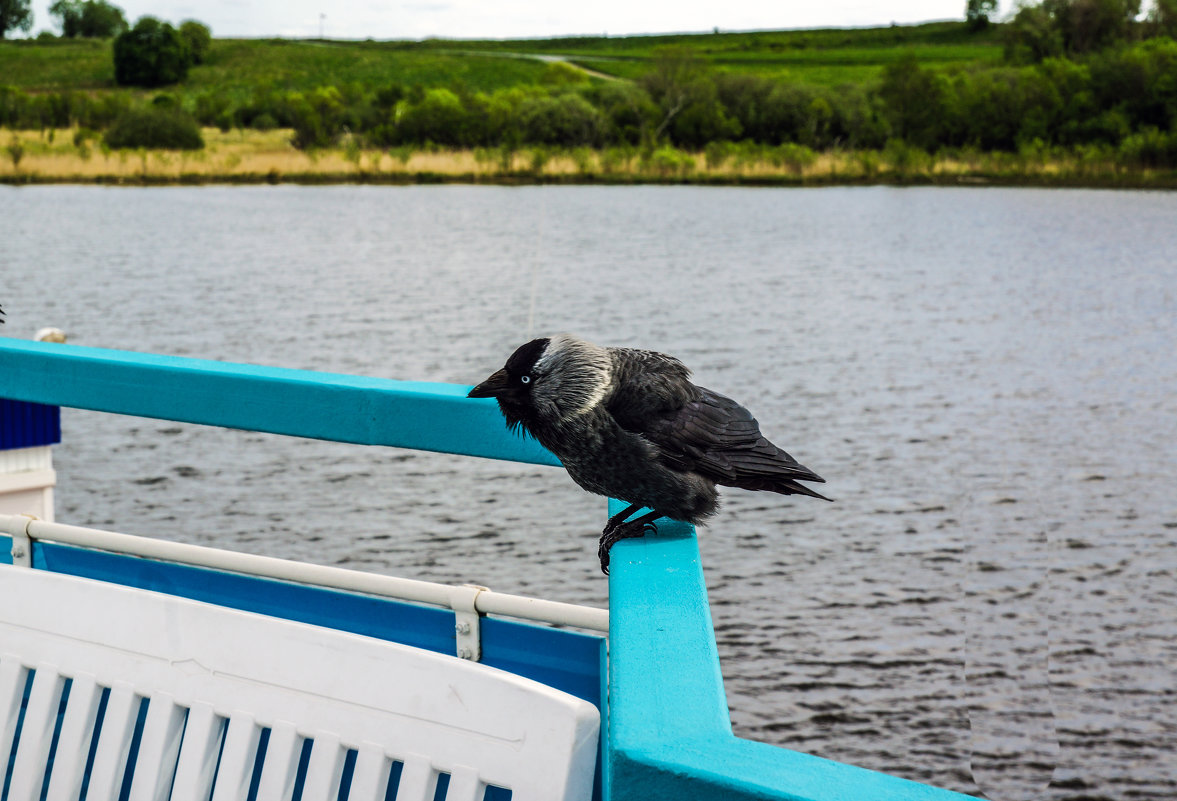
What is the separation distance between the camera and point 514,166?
206 ft

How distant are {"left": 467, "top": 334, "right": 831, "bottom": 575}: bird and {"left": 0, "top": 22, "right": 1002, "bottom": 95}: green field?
7843 cm

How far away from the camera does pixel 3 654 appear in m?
1.62

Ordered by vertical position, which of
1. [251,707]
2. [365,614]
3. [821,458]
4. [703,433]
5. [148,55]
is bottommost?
[821,458]

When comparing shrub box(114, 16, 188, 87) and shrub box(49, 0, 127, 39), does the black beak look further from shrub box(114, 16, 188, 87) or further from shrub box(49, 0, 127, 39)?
shrub box(49, 0, 127, 39)

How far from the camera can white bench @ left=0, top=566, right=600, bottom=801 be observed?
1.25 m

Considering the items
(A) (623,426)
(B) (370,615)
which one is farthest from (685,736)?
(B) (370,615)

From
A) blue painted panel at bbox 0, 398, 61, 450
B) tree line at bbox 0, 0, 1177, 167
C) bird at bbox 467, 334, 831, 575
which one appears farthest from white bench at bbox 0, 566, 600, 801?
tree line at bbox 0, 0, 1177, 167

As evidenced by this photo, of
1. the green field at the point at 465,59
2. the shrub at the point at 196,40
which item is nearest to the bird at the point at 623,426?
the green field at the point at 465,59

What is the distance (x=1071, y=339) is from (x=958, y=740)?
18577 mm

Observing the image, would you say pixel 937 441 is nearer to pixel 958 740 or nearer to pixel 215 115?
pixel 958 740

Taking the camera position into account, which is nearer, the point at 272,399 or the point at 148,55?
the point at 272,399

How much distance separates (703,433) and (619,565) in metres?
0.29

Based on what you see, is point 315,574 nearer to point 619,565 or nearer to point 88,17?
point 619,565

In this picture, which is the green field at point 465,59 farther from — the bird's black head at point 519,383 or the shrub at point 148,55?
the bird's black head at point 519,383
